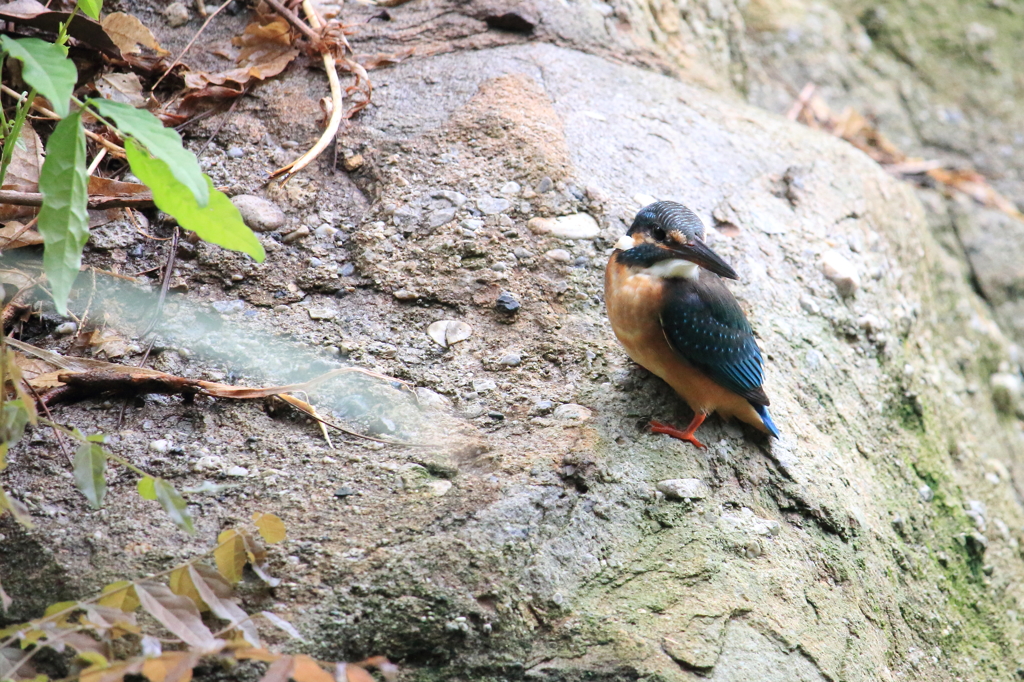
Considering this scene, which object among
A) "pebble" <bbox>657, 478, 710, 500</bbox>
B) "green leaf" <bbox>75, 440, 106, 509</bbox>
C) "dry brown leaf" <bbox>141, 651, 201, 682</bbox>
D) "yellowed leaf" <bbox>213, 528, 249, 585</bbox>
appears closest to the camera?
"dry brown leaf" <bbox>141, 651, 201, 682</bbox>

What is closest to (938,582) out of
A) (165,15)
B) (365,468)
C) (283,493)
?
(365,468)

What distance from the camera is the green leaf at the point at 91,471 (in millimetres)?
1878

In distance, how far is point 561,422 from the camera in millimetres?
2730

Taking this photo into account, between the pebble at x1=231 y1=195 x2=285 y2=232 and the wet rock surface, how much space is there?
0.04 metres

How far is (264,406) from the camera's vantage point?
2643mm

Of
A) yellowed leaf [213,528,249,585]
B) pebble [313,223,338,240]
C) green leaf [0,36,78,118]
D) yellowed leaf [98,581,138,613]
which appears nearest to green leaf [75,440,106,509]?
yellowed leaf [98,581,138,613]

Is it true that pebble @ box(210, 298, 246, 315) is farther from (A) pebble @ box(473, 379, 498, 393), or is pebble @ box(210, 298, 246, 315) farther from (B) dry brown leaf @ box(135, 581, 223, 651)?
(B) dry brown leaf @ box(135, 581, 223, 651)

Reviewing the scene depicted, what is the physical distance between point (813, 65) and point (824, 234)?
2534 mm

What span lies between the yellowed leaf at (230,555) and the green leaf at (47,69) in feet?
3.15

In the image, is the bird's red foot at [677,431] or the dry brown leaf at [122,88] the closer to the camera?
the bird's red foot at [677,431]

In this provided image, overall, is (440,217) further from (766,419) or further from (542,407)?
(766,419)

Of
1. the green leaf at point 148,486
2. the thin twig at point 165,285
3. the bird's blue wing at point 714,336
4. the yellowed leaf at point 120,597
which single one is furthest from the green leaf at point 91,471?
the bird's blue wing at point 714,336

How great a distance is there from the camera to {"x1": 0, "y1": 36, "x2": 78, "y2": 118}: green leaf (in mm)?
1706

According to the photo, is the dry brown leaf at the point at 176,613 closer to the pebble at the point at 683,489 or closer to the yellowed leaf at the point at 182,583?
the yellowed leaf at the point at 182,583
